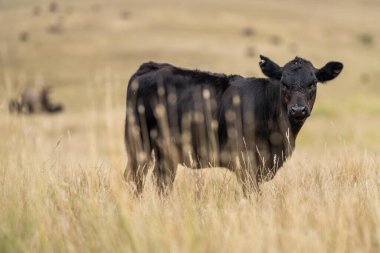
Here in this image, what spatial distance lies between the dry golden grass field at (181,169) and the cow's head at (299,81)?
62 cm

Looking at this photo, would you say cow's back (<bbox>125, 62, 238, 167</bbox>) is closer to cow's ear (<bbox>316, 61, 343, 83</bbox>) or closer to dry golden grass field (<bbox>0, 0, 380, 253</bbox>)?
dry golden grass field (<bbox>0, 0, 380, 253</bbox>)

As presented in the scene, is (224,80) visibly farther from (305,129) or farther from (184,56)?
(184,56)

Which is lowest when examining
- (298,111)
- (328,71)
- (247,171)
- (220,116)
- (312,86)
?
(247,171)

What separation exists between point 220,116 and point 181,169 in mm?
1095

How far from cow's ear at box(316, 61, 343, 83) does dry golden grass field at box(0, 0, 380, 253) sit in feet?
2.04

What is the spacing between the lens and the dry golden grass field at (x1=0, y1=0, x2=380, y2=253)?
4785mm

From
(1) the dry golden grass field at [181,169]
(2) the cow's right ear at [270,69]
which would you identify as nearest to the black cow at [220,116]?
(2) the cow's right ear at [270,69]

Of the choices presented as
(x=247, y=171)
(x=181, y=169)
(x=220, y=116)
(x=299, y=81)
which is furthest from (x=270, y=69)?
(x=181, y=169)

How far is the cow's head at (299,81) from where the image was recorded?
23.3ft

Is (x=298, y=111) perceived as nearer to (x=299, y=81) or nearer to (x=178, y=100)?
(x=299, y=81)

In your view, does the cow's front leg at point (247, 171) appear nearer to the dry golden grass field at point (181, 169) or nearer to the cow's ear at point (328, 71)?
the dry golden grass field at point (181, 169)

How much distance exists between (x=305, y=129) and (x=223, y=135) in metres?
19.7

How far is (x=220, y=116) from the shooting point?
25.4 feet

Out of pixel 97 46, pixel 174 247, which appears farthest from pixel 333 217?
pixel 97 46
